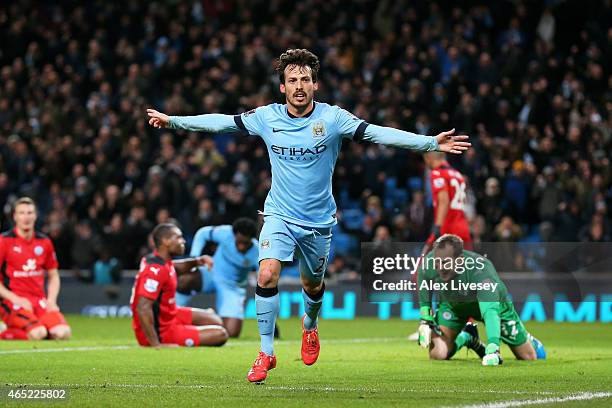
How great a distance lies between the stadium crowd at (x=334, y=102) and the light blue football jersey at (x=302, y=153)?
396 inches

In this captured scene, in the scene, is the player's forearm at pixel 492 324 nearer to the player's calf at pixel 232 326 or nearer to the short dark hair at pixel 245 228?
the short dark hair at pixel 245 228

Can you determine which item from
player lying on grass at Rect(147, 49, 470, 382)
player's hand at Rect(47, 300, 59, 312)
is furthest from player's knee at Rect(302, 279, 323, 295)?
player's hand at Rect(47, 300, 59, 312)

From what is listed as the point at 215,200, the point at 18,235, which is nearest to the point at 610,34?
the point at 215,200

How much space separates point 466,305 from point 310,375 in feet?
7.73

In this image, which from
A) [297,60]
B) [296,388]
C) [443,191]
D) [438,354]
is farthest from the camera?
[443,191]

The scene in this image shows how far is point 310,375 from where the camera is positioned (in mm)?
9641

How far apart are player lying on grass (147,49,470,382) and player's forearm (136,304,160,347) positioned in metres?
4.28

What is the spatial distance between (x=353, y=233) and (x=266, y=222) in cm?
1300

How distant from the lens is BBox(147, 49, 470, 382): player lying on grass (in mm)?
8867

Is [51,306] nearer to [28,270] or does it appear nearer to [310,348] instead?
[28,270]

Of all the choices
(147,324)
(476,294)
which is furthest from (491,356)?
(147,324)

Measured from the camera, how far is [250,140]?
77.4 feet

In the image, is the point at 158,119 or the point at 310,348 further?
the point at 310,348

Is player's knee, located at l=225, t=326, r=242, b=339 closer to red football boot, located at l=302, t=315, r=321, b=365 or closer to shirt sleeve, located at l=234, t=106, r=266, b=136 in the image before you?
red football boot, located at l=302, t=315, r=321, b=365
